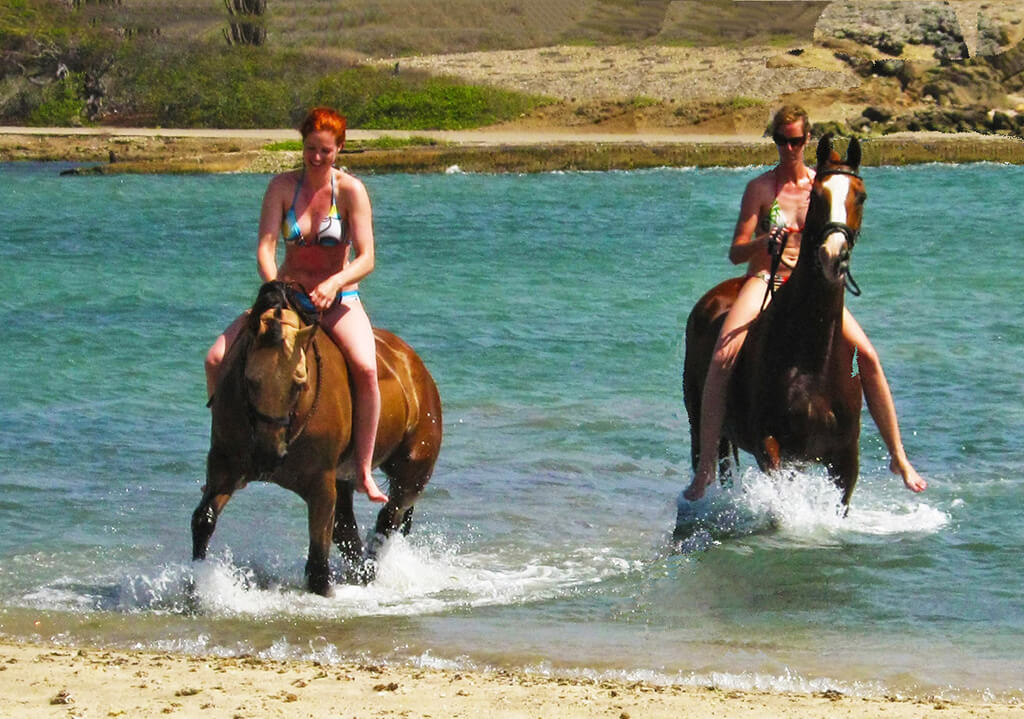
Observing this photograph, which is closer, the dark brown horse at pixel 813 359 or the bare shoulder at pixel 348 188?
the bare shoulder at pixel 348 188

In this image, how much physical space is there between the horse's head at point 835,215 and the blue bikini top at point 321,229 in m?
2.32

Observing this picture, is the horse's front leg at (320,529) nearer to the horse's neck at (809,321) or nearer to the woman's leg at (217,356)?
the woman's leg at (217,356)

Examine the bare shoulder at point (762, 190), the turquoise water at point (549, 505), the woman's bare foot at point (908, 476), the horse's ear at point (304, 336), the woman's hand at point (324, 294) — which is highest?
the bare shoulder at point (762, 190)

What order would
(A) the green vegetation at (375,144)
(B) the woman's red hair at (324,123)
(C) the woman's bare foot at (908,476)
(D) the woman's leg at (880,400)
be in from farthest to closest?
(A) the green vegetation at (375,144) → (C) the woman's bare foot at (908,476) → (D) the woman's leg at (880,400) → (B) the woman's red hair at (324,123)

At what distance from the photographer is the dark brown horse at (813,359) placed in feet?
27.6

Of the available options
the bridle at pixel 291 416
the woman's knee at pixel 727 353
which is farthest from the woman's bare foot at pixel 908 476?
the bridle at pixel 291 416

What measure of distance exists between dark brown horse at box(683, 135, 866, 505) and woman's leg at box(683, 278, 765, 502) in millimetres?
59

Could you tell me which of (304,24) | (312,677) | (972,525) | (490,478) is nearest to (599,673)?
(312,677)

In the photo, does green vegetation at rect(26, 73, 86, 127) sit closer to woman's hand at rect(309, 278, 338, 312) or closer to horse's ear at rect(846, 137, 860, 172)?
horse's ear at rect(846, 137, 860, 172)

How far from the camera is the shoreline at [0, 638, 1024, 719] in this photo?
250 inches

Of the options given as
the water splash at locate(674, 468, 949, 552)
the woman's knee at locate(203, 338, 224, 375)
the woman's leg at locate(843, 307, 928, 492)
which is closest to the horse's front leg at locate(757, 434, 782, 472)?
the water splash at locate(674, 468, 949, 552)

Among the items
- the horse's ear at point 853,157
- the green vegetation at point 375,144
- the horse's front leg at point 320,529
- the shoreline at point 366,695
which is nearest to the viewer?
the shoreline at point 366,695

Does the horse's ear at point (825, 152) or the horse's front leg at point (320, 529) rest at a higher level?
the horse's ear at point (825, 152)

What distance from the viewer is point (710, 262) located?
1009 inches
